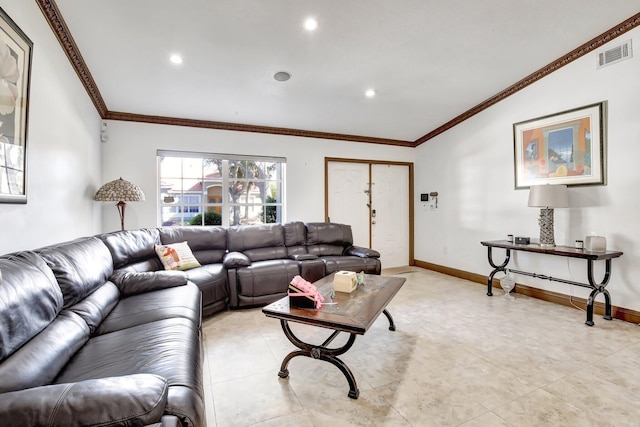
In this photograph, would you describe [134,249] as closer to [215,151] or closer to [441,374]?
[215,151]

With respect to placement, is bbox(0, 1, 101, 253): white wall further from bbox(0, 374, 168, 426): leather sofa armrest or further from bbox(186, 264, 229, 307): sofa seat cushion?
bbox(0, 374, 168, 426): leather sofa armrest

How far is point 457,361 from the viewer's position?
7.36 ft

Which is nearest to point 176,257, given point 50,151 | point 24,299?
point 50,151

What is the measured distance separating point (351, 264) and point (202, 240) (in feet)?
6.36

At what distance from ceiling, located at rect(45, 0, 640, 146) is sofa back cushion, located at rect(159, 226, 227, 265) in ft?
5.46

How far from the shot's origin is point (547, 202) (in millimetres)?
3295

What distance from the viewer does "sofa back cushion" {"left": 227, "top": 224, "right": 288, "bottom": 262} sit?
13.0 ft

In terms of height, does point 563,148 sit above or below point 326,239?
above

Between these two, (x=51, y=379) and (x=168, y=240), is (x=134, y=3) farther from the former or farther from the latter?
(x=51, y=379)

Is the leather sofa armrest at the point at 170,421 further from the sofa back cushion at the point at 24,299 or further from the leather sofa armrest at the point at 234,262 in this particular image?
the leather sofa armrest at the point at 234,262

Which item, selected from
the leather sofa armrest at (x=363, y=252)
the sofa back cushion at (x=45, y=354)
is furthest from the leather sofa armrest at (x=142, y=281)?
the leather sofa armrest at (x=363, y=252)

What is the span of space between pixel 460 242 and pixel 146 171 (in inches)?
194

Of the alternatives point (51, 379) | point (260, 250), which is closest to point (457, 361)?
point (51, 379)

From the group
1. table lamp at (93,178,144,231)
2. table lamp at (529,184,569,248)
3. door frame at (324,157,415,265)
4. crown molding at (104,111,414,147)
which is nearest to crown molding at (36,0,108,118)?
crown molding at (104,111,414,147)
